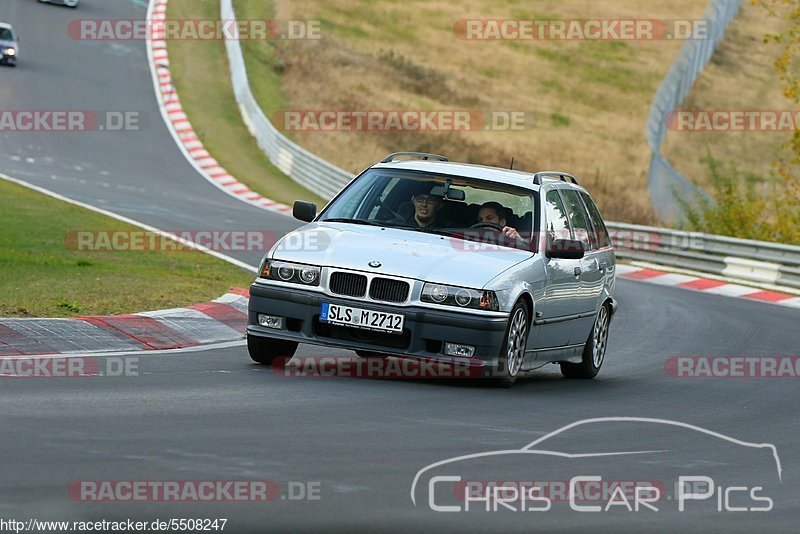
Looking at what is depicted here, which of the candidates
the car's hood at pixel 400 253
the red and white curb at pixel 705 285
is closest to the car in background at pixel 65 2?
the red and white curb at pixel 705 285

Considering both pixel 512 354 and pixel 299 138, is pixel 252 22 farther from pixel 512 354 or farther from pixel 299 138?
pixel 512 354

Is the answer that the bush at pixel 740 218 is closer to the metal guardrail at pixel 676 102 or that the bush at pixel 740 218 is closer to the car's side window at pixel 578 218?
the metal guardrail at pixel 676 102

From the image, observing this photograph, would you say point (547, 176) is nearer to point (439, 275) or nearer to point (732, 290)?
A: point (439, 275)

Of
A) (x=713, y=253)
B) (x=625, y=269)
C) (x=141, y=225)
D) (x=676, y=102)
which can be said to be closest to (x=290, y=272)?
(x=141, y=225)

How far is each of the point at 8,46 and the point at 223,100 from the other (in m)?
6.22

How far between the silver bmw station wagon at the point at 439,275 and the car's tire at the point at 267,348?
0.01 m

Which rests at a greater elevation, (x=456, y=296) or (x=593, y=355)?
(x=456, y=296)

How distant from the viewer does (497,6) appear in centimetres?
6650

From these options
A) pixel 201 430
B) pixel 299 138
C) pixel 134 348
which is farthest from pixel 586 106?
pixel 201 430

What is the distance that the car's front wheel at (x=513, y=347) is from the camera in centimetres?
1055

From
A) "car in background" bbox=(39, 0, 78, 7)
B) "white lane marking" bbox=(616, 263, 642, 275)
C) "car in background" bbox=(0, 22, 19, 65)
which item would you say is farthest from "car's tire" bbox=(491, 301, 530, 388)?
"car in background" bbox=(39, 0, 78, 7)

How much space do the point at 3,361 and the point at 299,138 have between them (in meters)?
31.5

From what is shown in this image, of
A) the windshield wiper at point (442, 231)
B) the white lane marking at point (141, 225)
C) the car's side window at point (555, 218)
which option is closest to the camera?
the windshield wiper at point (442, 231)

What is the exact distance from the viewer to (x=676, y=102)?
4562 centimetres
